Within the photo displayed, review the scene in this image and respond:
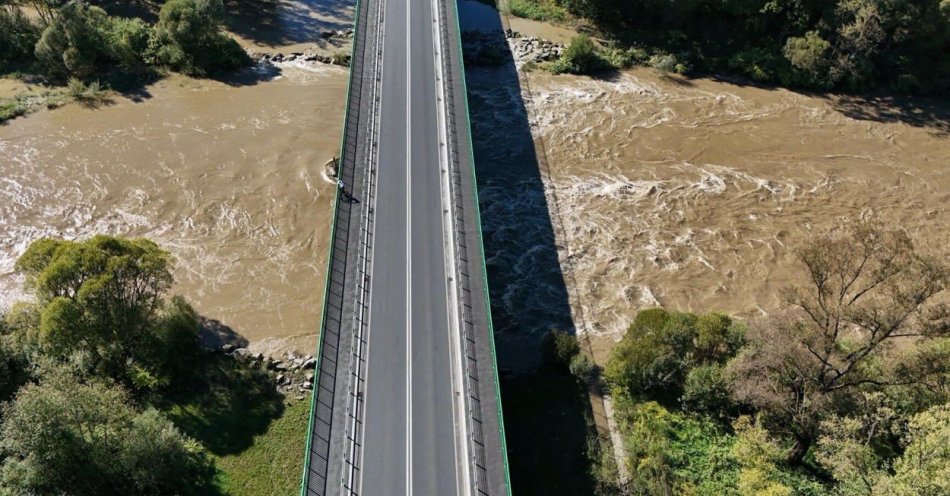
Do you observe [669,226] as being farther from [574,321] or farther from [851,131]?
[851,131]

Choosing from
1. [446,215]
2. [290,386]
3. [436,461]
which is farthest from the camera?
[446,215]

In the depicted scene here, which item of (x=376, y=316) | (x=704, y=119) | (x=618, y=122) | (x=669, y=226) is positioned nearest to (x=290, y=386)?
(x=376, y=316)

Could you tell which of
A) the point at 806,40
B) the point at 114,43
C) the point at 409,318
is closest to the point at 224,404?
the point at 409,318

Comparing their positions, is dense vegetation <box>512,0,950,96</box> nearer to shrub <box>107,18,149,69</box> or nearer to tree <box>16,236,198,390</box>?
shrub <box>107,18,149,69</box>

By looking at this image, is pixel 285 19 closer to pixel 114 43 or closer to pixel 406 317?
pixel 114 43

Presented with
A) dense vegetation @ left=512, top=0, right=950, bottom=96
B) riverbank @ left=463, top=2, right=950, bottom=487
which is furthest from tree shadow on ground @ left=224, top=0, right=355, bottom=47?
dense vegetation @ left=512, top=0, right=950, bottom=96
